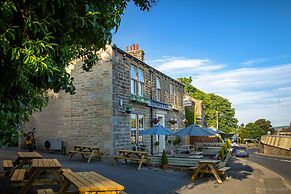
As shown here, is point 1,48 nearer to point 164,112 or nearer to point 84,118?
point 84,118

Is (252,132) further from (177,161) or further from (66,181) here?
(66,181)

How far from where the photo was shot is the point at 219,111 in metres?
72.8

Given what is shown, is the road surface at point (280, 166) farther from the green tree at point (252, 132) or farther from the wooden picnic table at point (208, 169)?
the green tree at point (252, 132)

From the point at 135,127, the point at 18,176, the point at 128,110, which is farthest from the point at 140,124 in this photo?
the point at 18,176

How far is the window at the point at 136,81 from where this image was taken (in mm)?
17875

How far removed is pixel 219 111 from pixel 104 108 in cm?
6095

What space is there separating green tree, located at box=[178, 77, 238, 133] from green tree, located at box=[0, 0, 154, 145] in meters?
61.6

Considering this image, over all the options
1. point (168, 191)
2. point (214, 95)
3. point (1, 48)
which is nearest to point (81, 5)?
point (1, 48)

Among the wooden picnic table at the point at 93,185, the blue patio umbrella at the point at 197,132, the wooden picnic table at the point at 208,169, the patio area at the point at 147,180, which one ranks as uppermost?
the blue patio umbrella at the point at 197,132

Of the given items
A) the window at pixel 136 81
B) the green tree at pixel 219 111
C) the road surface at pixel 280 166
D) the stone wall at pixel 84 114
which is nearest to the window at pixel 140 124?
the window at pixel 136 81

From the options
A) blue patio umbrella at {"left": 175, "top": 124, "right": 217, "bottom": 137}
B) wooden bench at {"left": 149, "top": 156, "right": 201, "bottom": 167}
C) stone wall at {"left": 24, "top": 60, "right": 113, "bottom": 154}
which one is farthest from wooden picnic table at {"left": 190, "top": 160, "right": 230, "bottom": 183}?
stone wall at {"left": 24, "top": 60, "right": 113, "bottom": 154}

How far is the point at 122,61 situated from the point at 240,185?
29.9 feet

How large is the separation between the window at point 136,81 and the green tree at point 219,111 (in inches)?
1835

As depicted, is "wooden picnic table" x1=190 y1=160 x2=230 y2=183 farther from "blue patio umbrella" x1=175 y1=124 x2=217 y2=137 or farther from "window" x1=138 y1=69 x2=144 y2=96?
"window" x1=138 y1=69 x2=144 y2=96
